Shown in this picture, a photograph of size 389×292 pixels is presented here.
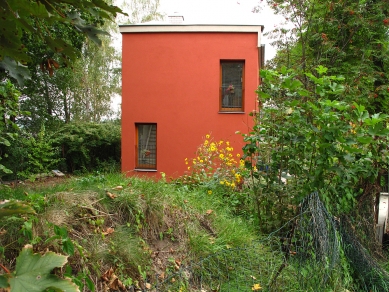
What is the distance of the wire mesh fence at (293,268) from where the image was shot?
305cm

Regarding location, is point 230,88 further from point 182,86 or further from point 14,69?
point 14,69

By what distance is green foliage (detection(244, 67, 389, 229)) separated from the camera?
3.80 m

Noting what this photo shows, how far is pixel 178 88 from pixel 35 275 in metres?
11.7

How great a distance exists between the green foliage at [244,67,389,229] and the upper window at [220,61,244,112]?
25.8ft

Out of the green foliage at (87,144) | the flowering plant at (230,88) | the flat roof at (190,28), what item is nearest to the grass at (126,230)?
the flowering plant at (230,88)

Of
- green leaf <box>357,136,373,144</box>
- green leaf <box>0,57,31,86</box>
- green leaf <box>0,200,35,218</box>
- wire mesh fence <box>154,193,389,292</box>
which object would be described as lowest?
wire mesh fence <box>154,193,389,292</box>

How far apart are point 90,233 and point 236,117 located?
31.1 ft

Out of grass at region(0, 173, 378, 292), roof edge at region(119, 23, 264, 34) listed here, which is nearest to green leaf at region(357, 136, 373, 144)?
grass at region(0, 173, 378, 292)

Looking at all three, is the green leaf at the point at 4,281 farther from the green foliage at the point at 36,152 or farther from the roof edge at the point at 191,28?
the roof edge at the point at 191,28

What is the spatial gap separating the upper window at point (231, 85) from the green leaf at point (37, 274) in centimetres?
1160

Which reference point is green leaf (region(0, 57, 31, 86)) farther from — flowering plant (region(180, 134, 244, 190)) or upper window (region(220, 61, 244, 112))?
upper window (region(220, 61, 244, 112))

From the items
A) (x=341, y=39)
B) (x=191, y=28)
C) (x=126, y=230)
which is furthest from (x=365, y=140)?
(x=191, y=28)

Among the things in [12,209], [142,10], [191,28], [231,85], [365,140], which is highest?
[142,10]

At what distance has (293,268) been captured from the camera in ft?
10.6
